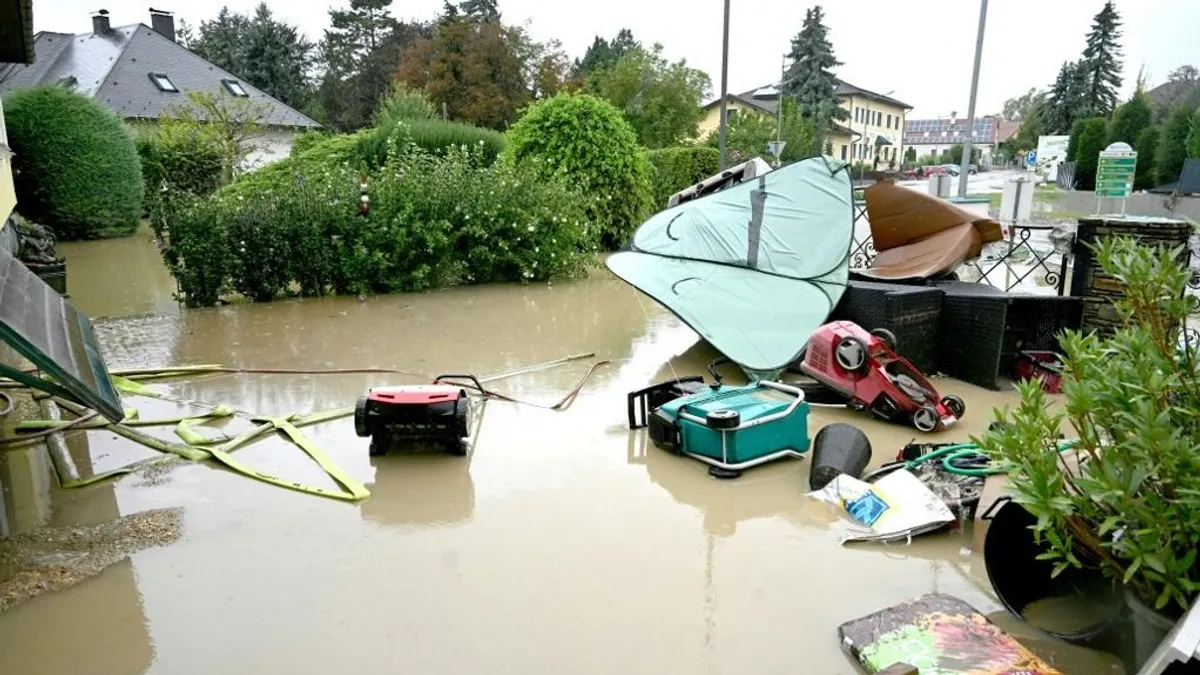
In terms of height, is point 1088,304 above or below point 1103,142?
below

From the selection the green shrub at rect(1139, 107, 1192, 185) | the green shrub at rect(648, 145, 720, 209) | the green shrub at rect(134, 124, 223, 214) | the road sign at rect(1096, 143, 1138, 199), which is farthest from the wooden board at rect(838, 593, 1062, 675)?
the green shrub at rect(1139, 107, 1192, 185)

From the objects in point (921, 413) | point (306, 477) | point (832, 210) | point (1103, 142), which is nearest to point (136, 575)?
point (306, 477)

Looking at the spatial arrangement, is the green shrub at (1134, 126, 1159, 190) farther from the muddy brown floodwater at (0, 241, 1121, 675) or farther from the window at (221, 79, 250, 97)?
the window at (221, 79, 250, 97)

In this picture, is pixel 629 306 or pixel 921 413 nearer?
pixel 921 413

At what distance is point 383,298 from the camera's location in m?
9.22

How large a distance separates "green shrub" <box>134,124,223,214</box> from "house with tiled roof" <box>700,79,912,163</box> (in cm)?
3392

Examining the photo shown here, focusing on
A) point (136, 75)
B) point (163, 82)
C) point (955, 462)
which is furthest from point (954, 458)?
point (136, 75)

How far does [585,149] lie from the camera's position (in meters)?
12.0

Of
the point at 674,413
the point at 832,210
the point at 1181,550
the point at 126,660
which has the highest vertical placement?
the point at 832,210

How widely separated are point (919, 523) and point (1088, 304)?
3.77 m

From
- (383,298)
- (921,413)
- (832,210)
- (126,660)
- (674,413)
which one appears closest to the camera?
(126,660)

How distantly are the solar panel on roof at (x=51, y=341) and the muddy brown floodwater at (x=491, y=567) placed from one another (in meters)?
0.71

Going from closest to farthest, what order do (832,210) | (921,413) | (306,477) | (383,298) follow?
(306,477) < (921,413) < (832,210) < (383,298)

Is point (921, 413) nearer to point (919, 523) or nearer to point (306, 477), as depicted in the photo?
point (919, 523)
